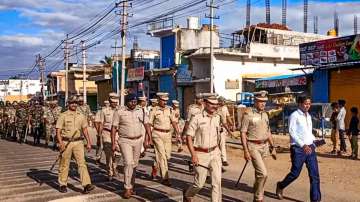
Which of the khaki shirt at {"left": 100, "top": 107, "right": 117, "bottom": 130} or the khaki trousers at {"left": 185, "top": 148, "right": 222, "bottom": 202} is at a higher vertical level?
the khaki shirt at {"left": 100, "top": 107, "right": 117, "bottom": 130}

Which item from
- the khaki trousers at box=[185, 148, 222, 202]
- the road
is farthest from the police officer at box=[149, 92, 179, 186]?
the khaki trousers at box=[185, 148, 222, 202]

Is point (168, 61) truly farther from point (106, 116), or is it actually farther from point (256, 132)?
point (256, 132)

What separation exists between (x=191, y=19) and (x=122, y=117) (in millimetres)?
40721

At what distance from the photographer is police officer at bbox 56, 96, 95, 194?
10.0 m

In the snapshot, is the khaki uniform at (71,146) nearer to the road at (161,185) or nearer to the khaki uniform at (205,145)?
the road at (161,185)

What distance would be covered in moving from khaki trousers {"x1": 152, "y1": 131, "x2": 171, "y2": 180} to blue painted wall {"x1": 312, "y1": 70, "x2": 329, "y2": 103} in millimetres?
19356

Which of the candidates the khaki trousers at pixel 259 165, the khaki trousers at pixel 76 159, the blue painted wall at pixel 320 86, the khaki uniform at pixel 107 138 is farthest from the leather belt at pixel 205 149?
the blue painted wall at pixel 320 86

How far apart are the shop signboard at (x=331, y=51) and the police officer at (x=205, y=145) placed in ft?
61.9

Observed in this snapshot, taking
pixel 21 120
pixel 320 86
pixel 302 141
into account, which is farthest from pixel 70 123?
pixel 320 86

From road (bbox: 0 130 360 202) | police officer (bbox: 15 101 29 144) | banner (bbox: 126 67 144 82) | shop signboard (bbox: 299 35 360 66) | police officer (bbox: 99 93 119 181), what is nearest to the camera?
road (bbox: 0 130 360 202)

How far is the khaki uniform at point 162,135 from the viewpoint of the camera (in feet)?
35.8

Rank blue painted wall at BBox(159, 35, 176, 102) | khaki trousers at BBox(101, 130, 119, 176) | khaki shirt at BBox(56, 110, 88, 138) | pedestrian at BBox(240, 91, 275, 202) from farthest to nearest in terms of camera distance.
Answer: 1. blue painted wall at BBox(159, 35, 176, 102)
2. khaki trousers at BBox(101, 130, 119, 176)
3. khaki shirt at BBox(56, 110, 88, 138)
4. pedestrian at BBox(240, 91, 275, 202)

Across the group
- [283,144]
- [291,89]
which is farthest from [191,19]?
[283,144]

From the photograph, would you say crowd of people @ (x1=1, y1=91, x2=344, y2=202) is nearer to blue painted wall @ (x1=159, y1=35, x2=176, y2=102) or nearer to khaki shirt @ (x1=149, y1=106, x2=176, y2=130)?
khaki shirt @ (x1=149, y1=106, x2=176, y2=130)
